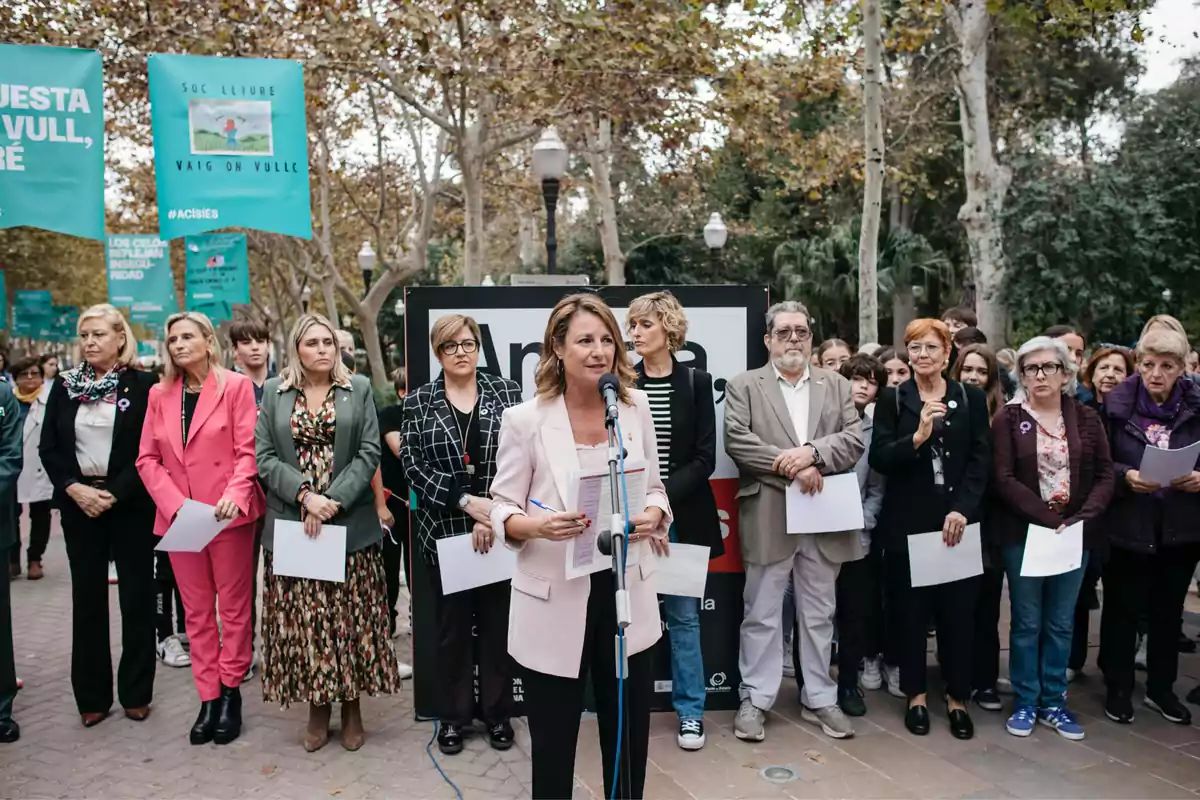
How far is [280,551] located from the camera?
473 cm

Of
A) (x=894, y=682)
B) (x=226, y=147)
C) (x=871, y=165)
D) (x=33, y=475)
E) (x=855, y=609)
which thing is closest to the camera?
(x=855, y=609)

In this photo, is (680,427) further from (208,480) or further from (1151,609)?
(1151,609)

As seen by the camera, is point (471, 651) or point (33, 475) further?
point (33, 475)

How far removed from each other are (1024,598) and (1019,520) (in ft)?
1.35

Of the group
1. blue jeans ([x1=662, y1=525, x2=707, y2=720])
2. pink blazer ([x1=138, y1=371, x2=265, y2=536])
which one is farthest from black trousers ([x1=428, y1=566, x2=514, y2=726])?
pink blazer ([x1=138, y1=371, x2=265, y2=536])

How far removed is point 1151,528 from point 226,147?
565cm

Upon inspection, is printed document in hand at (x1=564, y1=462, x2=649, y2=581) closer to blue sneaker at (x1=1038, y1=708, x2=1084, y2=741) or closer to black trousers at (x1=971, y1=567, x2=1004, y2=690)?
black trousers at (x1=971, y1=567, x2=1004, y2=690)

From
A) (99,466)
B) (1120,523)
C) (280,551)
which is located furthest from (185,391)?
(1120,523)

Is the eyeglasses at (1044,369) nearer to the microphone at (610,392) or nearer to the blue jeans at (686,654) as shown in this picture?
the blue jeans at (686,654)

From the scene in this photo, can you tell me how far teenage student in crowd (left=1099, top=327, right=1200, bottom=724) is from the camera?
16.9ft

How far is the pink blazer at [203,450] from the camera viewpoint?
4.99 m

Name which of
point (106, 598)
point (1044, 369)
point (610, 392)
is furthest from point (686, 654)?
point (106, 598)

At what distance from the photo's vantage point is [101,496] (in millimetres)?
5070

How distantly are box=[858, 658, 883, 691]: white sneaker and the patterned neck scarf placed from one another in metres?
4.58
